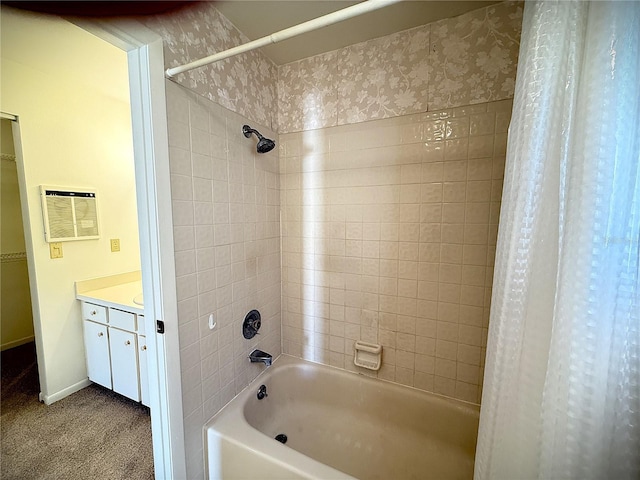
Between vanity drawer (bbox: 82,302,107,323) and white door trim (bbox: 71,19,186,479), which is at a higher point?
white door trim (bbox: 71,19,186,479)

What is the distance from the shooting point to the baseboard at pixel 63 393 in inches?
71.2

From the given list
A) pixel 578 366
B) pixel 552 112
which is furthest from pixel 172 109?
pixel 578 366

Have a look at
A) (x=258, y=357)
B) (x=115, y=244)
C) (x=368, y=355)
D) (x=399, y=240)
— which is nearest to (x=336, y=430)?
(x=368, y=355)

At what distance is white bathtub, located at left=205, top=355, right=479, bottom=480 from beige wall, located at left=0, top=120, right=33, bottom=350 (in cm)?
311

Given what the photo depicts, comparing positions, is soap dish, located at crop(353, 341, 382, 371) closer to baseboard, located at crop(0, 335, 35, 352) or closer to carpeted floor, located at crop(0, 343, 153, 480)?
carpeted floor, located at crop(0, 343, 153, 480)

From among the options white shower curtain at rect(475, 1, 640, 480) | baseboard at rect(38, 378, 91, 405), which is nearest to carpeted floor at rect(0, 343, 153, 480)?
baseboard at rect(38, 378, 91, 405)

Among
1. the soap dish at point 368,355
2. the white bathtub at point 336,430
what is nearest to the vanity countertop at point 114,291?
the white bathtub at point 336,430

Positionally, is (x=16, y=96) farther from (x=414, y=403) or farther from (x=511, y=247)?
(x=414, y=403)

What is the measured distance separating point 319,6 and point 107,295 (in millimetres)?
2420

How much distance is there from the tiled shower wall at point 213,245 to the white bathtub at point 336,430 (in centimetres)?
16

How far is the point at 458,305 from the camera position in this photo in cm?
135

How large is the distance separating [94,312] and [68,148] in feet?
4.25

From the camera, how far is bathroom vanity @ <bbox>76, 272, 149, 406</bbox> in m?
1.71

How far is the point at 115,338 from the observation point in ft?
5.91
